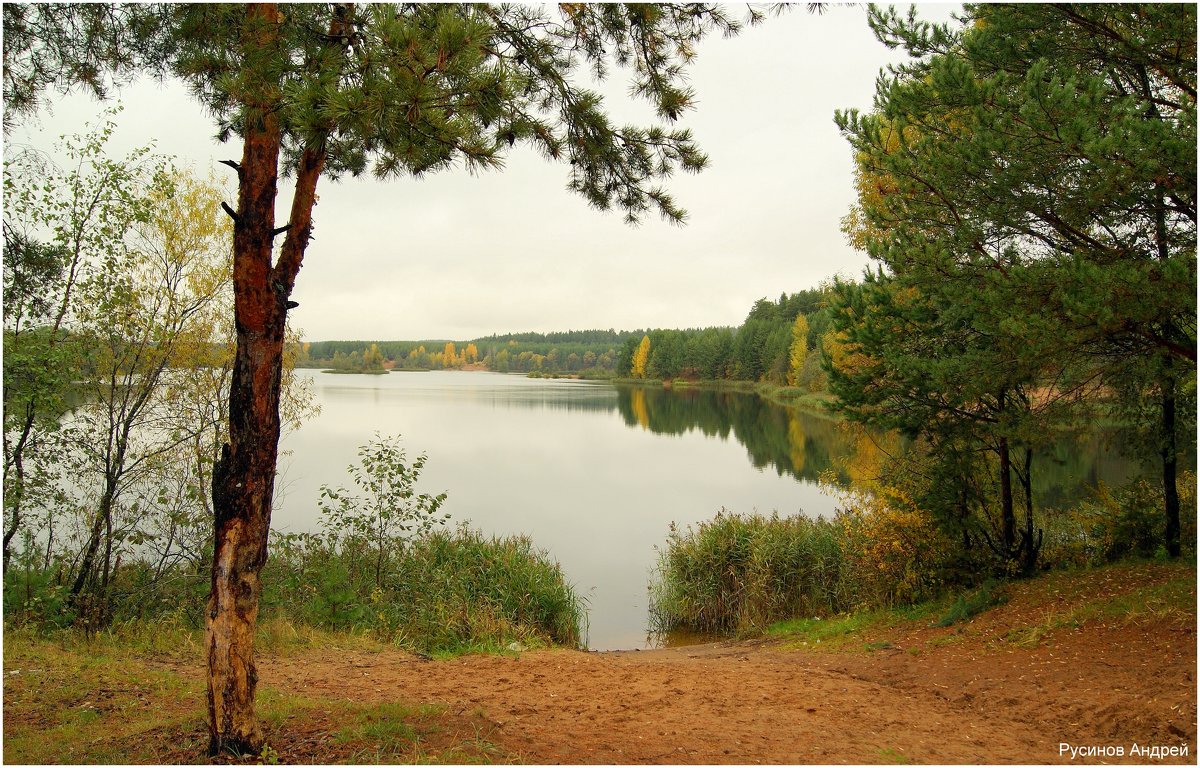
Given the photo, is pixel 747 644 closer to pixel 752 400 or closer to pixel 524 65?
pixel 524 65

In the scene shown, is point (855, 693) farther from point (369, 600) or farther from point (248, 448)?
point (369, 600)

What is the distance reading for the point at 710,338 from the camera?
3378 inches

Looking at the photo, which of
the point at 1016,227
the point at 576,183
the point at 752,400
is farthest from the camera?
the point at 752,400

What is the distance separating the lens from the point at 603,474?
2255 cm

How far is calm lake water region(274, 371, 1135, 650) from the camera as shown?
1337cm

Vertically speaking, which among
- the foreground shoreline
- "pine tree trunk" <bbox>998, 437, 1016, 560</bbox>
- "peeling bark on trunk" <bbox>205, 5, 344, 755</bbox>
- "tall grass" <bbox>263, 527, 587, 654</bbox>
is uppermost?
"peeling bark on trunk" <bbox>205, 5, 344, 755</bbox>

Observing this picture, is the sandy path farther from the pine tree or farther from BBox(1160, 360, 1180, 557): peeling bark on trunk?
BBox(1160, 360, 1180, 557): peeling bark on trunk

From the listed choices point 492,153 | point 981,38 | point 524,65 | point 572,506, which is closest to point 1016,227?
point 981,38

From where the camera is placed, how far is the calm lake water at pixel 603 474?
13367 mm

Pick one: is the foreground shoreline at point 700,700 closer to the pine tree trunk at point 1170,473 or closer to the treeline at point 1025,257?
the pine tree trunk at point 1170,473

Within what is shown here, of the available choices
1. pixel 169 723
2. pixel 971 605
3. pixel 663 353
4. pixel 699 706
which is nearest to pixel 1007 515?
pixel 971 605

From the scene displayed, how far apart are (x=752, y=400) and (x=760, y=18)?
55.7m

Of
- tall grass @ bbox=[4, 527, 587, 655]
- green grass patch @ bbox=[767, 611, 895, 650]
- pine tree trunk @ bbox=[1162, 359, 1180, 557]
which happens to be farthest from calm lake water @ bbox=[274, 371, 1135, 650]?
green grass patch @ bbox=[767, 611, 895, 650]

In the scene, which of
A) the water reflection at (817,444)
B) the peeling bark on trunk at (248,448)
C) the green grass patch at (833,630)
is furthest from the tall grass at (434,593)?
the water reflection at (817,444)
